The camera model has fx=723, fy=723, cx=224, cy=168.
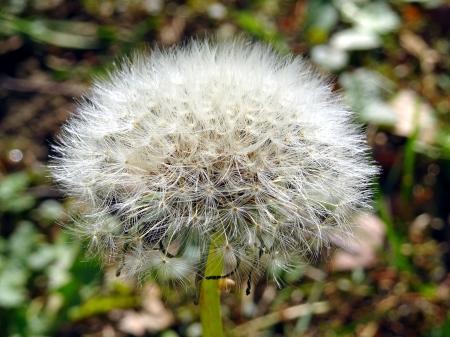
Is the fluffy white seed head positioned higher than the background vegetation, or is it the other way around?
the fluffy white seed head

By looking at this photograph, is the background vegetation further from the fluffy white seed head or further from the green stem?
the fluffy white seed head

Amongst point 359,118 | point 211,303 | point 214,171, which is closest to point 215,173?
point 214,171

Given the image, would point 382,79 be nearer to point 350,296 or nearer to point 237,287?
point 350,296

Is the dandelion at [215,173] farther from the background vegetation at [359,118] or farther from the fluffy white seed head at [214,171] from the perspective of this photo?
the background vegetation at [359,118]

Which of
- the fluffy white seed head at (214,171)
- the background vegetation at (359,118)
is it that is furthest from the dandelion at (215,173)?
the background vegetation at (359,118)

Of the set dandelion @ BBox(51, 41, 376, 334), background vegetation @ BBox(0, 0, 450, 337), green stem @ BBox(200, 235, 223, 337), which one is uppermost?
dandelion @ BBox(51, 41, 376, 334)

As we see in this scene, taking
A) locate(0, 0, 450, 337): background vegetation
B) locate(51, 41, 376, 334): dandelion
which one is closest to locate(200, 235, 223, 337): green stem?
locate(51, 41, 376, 334): dandelion

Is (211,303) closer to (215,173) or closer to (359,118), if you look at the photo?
(215,173)
